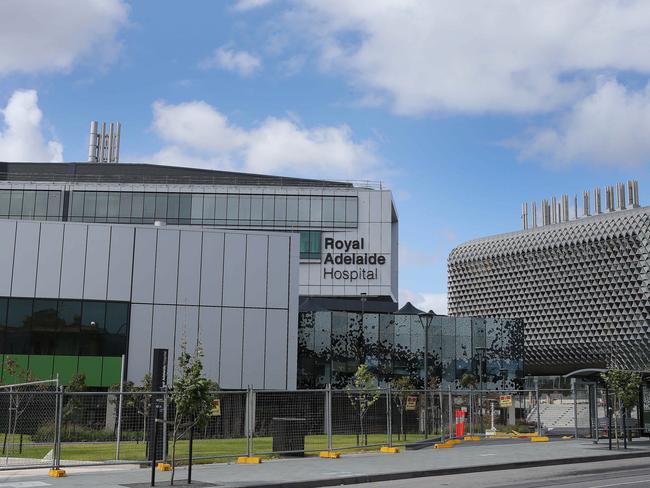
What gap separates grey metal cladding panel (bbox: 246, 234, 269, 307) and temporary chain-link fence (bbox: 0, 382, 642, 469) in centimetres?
998

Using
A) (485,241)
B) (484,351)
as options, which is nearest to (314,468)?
(484,351)

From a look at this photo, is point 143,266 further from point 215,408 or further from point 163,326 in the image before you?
point 215,408

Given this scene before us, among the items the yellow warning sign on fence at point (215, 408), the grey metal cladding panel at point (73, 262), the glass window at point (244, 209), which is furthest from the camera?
the glass window at point (244, 209)

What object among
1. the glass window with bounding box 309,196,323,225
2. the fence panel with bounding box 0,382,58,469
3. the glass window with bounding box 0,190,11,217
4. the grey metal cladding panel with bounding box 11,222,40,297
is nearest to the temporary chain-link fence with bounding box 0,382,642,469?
the fence panel with bounding box 0,382,58,469

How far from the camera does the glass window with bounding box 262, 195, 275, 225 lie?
79000 mm

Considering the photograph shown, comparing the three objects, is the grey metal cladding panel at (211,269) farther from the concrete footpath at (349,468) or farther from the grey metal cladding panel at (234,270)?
the concrete footpath at (349,468)

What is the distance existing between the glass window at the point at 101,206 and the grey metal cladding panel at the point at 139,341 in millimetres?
40635

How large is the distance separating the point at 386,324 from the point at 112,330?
22.6 metres

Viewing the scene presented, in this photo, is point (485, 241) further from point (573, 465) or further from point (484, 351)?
point (573, 465)

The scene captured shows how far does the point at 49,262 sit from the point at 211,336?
9.47 m

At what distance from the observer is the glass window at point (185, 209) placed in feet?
260

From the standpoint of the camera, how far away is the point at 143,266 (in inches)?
1668

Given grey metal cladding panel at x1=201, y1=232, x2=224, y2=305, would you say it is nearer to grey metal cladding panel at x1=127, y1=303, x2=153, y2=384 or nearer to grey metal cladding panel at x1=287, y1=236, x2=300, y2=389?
grey metal cladding panel at x1=127, y1=303, x2=153, y2=384

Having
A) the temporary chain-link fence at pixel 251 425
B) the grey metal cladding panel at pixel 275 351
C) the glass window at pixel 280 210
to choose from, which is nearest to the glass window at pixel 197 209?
the glass window at pixel 280 210
